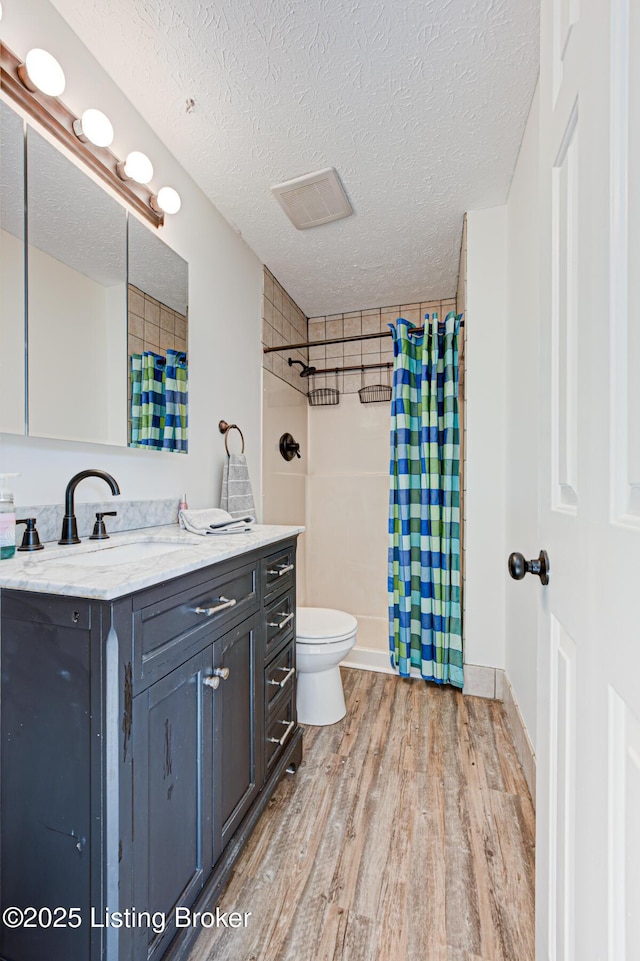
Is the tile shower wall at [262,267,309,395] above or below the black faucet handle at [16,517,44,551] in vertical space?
above

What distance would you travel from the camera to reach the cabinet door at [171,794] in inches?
30.4

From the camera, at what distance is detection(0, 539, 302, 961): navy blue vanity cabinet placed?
711mm

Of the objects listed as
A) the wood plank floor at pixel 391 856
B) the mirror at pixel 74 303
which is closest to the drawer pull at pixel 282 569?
the mirror at pixel 74 303

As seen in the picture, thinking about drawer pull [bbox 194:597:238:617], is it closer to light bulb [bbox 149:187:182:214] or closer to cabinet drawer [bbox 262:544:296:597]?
cabinet drawer [bbox 262:544:296:597]

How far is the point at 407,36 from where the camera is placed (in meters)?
1.20

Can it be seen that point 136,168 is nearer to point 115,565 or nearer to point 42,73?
point 42,73

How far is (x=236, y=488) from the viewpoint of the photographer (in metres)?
1.91

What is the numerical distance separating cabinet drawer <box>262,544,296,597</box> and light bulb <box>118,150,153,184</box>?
1.35 m

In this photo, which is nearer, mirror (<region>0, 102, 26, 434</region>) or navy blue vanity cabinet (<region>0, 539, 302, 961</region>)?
navy blue vanity cabinet (<region>0, 539, 302, 961</region>)

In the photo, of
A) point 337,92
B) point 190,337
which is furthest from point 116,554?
point 337,92

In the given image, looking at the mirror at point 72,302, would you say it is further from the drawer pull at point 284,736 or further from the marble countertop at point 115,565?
the drawer pull at point 284,736

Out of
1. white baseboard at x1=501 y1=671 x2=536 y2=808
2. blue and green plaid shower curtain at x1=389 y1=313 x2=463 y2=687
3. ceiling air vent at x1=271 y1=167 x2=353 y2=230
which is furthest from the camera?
blue and green plaid shower curtain at x1=389 y1=313 x2=463 y2=687

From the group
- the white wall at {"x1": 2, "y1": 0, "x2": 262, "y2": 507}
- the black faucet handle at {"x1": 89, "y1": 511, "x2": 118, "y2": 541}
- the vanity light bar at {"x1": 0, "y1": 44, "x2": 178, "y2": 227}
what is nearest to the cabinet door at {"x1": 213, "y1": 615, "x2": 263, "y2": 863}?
the black faucet handle at {"x1": 89, "y1": 511, "x2": 118, "y2": 541}

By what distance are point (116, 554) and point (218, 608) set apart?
0.39 meters
